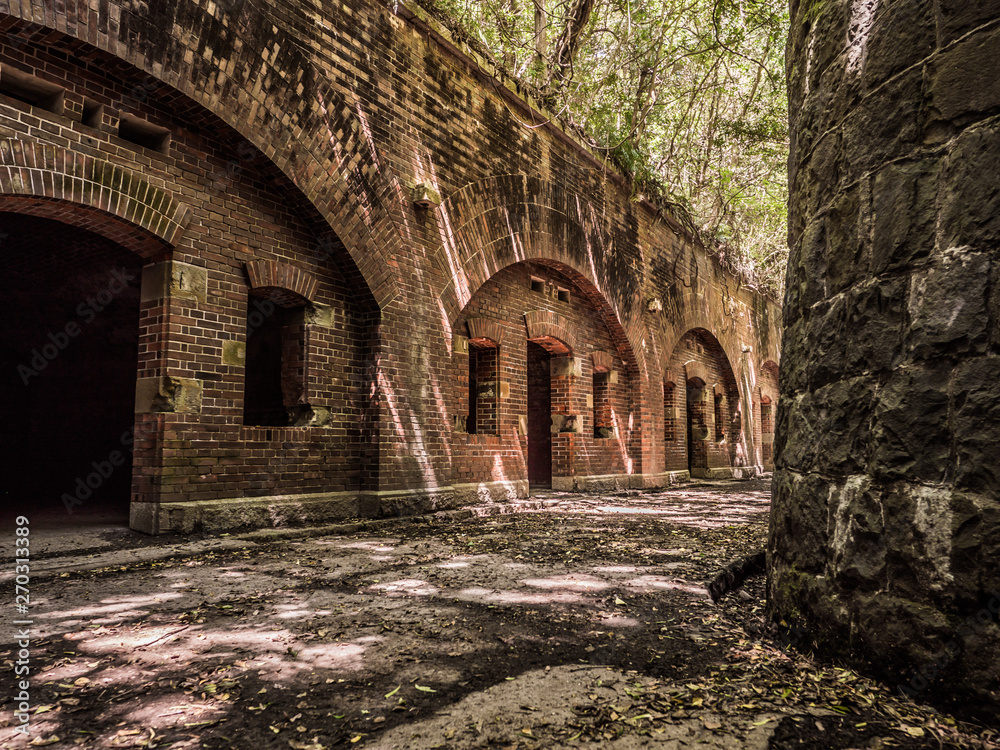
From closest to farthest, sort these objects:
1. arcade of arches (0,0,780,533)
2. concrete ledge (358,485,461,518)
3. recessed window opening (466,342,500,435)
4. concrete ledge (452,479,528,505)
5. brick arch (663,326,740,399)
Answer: arcade of arches (0,0,780,533) → concrete ledge (358,485,461,518) → concrete ledge (452,479,528,505) → recessed window opening (466,342,500,435) → brick arch (663,326,740,399)

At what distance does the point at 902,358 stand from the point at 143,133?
5.69 metres

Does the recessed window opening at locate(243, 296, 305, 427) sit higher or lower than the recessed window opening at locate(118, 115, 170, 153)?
lower

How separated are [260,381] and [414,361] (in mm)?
1827

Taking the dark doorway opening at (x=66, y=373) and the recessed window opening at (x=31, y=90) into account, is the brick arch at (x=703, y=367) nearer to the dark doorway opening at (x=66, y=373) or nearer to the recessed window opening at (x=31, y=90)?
the dark doorway opening at (x=66, y=373)

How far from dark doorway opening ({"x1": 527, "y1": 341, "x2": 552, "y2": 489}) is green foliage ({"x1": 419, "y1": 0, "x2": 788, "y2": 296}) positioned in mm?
4080

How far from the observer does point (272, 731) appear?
1.98 meters

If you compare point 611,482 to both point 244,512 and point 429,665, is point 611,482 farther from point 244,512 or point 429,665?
point 429,665

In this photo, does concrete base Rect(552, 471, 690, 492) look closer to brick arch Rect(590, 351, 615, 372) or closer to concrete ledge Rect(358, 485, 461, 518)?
brick arch Rect(590, 351, 615, 372)

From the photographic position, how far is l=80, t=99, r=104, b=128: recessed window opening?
Answer: 16.1ft

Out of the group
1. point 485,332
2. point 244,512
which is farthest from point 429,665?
point 485,332

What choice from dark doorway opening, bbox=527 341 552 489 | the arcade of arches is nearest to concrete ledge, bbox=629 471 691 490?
the arcade of arches

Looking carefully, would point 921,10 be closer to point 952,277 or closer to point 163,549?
point 952,277

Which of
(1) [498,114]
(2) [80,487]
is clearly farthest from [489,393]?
(2) [80,487]

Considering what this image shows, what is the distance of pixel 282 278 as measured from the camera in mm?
6105
